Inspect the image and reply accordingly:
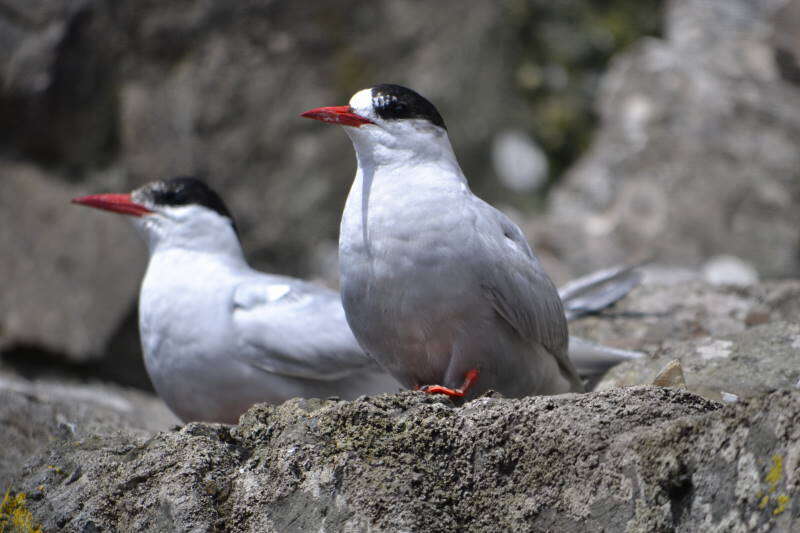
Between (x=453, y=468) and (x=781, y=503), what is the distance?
79 cm

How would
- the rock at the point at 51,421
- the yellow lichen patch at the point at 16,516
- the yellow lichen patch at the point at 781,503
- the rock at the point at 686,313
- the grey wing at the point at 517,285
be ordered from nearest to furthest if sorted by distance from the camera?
1. the yellow lichen patch at the point at 781,503
2. the yellow lichen patch at the point at 16,516
3. the grey wing at the point at 517,285
4. the rock at the point at 51,421
5. the rock at the point at 686,313

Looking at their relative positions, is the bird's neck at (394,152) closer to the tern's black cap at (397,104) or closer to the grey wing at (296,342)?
the tern's black cap at (397,104)

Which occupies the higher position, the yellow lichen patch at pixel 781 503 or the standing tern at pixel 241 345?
the yellow lichen patch at pixel 781 503

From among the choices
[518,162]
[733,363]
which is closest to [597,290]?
[733,363]

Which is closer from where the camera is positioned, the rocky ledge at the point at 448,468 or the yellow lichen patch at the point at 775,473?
the yellow lichen patch at the point at 775,473

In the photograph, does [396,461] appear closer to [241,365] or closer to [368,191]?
[368,191]

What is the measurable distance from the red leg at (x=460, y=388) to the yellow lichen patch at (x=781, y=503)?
138 centimetres

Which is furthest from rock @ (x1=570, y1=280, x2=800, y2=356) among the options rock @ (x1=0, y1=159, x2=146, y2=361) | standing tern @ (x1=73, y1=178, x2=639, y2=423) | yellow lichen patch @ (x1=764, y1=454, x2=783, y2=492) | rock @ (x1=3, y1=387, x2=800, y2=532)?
rock @ (x1=0, y1=159, x2=146, y2=361)

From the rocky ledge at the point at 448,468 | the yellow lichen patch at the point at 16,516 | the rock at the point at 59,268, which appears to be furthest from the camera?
the rock at the point at 59,268

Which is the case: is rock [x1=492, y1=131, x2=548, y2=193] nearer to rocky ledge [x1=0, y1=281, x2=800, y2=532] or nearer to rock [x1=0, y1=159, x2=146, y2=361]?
rock [x1=0, y1=159, x2=146, y2=361]

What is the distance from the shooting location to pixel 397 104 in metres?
3.75

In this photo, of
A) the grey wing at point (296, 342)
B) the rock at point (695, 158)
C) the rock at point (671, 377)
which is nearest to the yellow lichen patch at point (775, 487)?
the rock at point (671, 377)

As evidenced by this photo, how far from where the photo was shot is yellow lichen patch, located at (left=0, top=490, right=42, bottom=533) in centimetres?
287

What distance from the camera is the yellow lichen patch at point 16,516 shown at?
9.41 feet
